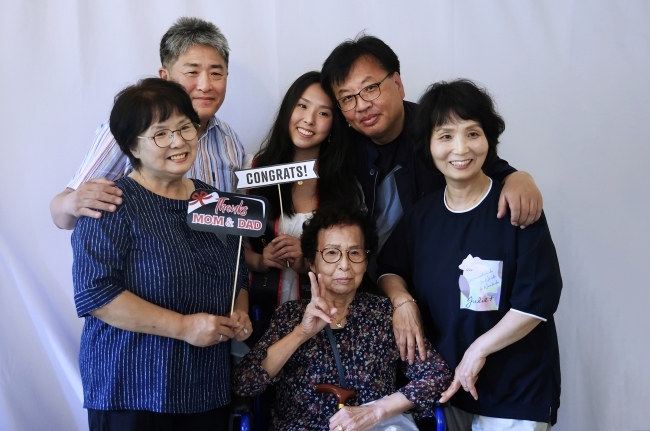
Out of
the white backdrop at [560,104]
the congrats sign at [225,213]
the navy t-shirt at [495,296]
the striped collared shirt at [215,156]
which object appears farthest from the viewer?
the white backdrop at [560,104]

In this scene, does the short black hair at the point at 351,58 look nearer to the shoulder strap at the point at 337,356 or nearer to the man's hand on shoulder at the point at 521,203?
the man's hand on shoulder at the point at 521,203

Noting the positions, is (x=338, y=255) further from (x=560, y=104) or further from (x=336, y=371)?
(x=560, y=104)

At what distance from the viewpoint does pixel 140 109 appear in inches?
61.6

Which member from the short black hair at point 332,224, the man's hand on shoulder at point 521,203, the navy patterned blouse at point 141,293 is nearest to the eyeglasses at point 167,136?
the navy patterned blouse at point 141,293

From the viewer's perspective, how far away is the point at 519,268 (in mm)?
1691

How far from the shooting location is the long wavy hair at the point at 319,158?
2.24m

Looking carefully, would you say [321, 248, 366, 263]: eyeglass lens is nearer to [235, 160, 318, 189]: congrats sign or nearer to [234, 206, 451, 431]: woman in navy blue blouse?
[234, 206, 451, 431]: woman in navy blue blouse

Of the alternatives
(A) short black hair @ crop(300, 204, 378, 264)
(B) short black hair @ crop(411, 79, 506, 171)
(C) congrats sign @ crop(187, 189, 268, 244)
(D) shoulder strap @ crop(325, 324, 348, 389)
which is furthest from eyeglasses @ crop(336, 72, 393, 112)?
(D) shoulder strap @ crop(325, 324, 348, 389)

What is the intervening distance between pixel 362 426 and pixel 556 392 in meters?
0.61

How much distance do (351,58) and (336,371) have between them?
1.09 meters

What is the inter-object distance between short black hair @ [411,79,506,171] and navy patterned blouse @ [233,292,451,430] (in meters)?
0.57

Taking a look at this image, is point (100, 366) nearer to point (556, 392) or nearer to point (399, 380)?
point (399, 380)

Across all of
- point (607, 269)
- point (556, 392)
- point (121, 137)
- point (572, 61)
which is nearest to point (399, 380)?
point (556, 392)

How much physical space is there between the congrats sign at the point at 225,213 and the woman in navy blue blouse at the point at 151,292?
0.06m
